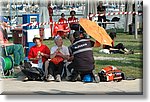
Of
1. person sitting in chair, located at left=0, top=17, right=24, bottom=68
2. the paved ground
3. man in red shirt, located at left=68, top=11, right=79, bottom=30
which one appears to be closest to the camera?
the paved ground

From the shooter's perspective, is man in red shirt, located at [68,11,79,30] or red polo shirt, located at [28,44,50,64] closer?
man in red shirt, located at [68,11,79,30]

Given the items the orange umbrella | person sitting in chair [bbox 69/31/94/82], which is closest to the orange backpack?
person sitting in chair [bbox 69/31/94/82]

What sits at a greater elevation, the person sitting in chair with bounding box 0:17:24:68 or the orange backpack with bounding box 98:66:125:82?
the person sitting in chair with bounding box 0:17:24:68

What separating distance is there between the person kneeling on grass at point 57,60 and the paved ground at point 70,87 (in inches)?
6.1

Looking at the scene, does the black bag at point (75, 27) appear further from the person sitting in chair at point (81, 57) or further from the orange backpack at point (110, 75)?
the orange backpack at point (110, 75)

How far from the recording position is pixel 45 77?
9.91 metres

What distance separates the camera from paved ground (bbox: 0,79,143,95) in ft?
31.7

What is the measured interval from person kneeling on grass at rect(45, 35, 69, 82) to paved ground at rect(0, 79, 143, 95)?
16cm

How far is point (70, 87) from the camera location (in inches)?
384

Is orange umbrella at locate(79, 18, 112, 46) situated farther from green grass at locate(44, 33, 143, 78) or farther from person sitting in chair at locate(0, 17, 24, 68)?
person sitting in chair at locate(0, 17, 24, 68)

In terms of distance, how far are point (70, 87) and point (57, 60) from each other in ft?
1.66

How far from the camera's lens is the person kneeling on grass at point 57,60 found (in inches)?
389

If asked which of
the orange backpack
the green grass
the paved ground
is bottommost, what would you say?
the paved ground

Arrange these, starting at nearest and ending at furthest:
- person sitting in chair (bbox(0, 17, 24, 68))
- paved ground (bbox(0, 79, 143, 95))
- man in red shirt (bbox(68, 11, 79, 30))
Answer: paved ground (bbox(0, 79, 143, 95))
man in red shirt (bbox(68, 11, 79, 30))
person sitting in chair (bbox(0, 17, 24, 68))
